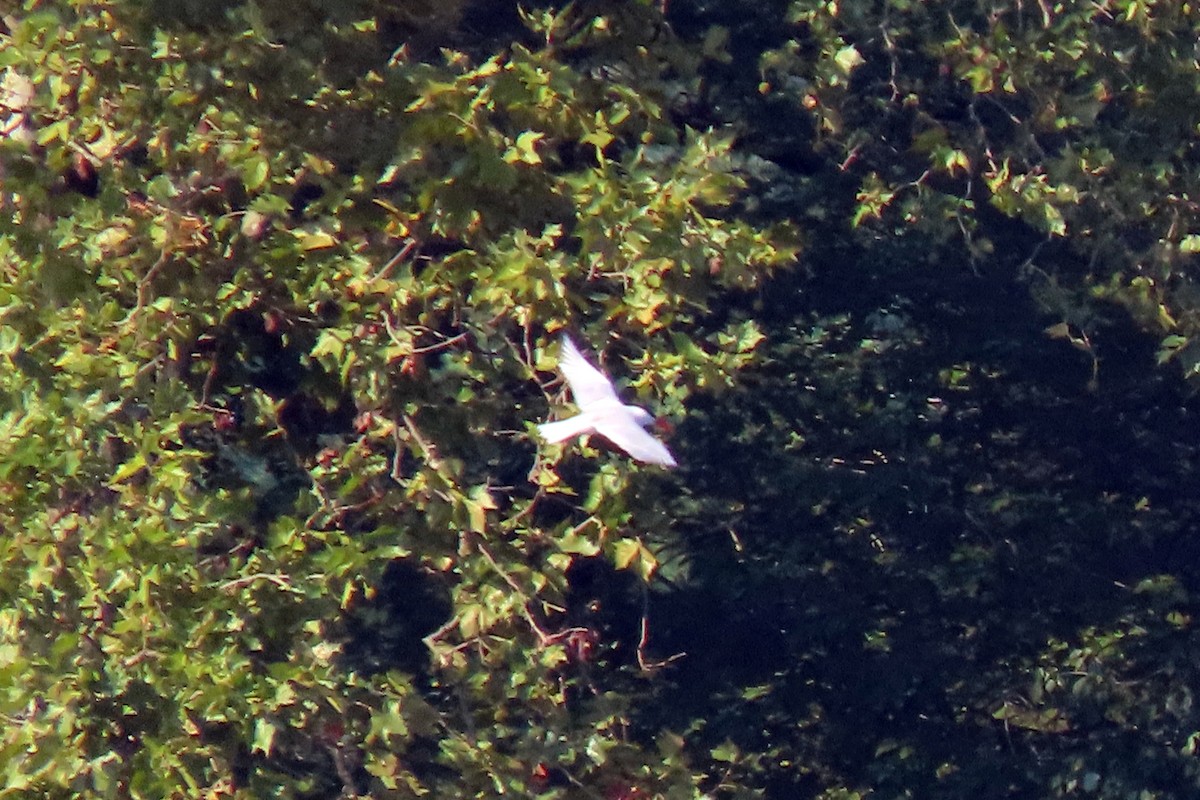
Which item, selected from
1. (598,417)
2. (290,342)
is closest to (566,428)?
(598,417)

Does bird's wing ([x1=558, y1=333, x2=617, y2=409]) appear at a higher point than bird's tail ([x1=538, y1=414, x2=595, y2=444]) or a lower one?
higher

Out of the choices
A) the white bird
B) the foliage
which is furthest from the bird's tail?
the foliage

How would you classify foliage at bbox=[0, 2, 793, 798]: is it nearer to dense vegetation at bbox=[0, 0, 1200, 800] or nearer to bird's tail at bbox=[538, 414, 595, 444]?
dense vegetation at bbox=[0, 0, 1200, 800]

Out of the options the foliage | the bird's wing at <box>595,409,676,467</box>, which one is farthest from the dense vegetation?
the bird's wing at <box>595,409,676,467</box>

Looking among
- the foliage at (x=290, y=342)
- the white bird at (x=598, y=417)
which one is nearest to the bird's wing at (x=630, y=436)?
the white bird at (x=598, y=417)

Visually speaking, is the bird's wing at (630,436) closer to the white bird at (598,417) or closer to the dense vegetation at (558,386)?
the white bird at (598,417)

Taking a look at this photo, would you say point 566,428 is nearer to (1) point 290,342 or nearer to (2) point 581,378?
(2) point 581,378
